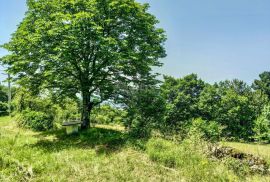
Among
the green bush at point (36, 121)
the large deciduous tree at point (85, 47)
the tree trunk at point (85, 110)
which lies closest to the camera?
the large deciduous tree at point (85, 47)

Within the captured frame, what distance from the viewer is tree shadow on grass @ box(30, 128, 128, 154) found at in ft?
42.4

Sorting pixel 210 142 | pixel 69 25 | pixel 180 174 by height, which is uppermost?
pixel 69 25

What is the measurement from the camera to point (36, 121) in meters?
20.9

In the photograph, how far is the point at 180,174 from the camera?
30.0 feet

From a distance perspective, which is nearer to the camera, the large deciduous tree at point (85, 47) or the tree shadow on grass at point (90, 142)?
the tree shadow on grass at point (90, 142)

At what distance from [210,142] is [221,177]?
359 centimetres

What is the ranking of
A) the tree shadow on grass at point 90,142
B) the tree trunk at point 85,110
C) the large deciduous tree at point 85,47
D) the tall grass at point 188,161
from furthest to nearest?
the tree trunk at point 85,110, the large deciduous tree at point 85,47, the tree shadow on grass at point 90,142, the tall grass at point 188,161

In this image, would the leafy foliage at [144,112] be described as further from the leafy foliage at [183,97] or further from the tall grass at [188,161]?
the leafy foliage at [183,97]

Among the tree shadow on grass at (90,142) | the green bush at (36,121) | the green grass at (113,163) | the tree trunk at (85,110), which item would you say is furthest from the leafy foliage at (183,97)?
the green grass at (113,163)

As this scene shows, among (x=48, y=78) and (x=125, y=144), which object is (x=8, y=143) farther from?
(x=125, y=144)

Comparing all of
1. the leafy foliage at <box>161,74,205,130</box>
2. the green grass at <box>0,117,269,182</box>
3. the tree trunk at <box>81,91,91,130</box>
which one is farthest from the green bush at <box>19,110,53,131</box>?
the leafy foliage at <box>161,74,205,130</box>

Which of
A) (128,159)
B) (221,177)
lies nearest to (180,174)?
(221,177)

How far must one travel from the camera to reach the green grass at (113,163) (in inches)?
346

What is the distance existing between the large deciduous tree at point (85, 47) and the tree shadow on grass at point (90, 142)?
171 centimetres
